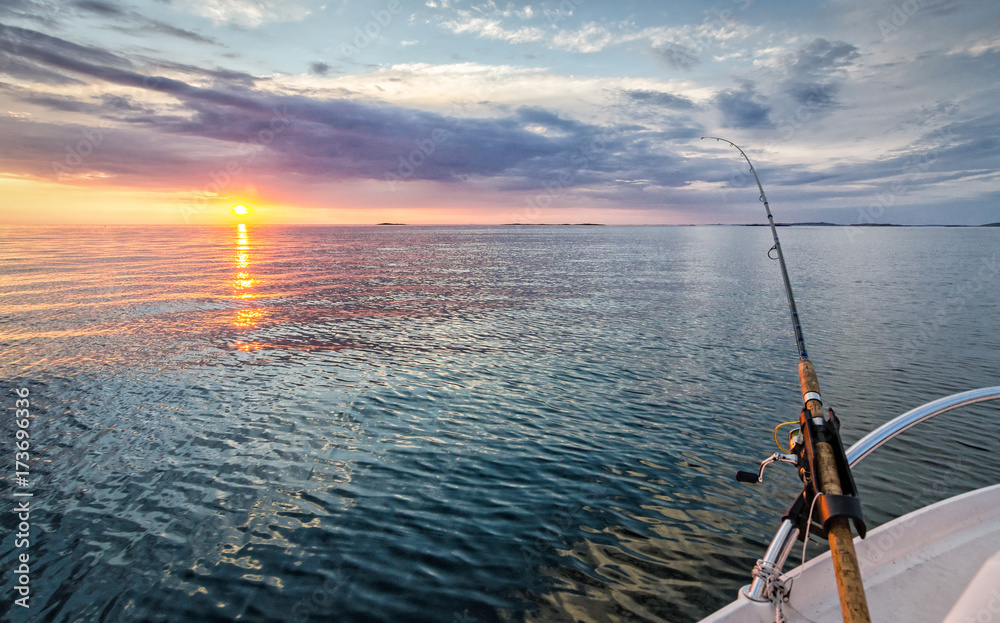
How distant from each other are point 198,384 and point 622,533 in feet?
46.0

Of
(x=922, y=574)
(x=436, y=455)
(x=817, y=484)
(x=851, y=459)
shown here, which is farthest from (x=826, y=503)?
(x=436, y=455)

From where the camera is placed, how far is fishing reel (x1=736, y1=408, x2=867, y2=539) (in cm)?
279

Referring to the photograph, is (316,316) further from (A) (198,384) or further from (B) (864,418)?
(B) (864,418)

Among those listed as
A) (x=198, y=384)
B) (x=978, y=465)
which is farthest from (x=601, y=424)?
(x=198, y=384)

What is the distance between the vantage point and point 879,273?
52.6 metres

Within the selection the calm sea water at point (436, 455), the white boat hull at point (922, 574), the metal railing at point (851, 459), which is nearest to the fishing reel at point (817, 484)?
the metal railing at point (851, 459)

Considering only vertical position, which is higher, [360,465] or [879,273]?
[879,273]

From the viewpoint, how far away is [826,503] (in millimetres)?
2850

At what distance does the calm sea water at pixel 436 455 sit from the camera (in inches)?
273

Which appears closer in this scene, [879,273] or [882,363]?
Answer: [882,363]

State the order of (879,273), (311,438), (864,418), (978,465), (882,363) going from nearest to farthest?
(978,465)
(311,438)
(864,418)
(882,363)
(879,273)

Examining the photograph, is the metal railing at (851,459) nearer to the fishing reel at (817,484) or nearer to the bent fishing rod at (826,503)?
the bent fishing rod at (826,503)

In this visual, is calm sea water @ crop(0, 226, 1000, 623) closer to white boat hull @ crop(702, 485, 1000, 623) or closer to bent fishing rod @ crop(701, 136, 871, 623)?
white boat hull @ crop(702, 485, 1000, 623)

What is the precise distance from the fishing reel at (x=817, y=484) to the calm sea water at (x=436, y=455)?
3536 mm
